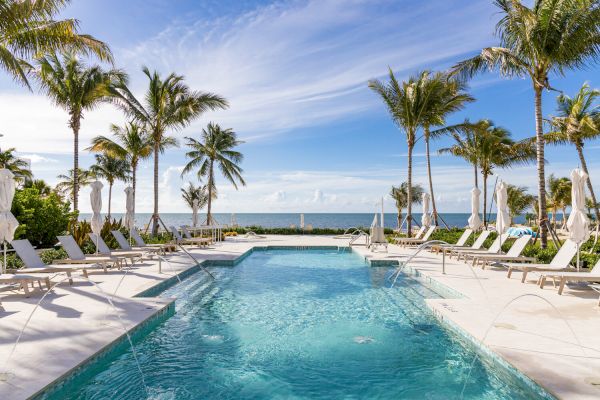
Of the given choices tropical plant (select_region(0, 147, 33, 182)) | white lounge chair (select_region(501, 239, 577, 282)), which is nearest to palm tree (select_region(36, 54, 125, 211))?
tropical plant (select_region(0, 147, 33, 182))

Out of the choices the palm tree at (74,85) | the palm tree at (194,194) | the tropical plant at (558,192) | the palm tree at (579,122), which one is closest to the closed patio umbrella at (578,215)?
the palm tree at (579,122)

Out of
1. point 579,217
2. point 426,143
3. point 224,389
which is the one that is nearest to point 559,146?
point 426,143

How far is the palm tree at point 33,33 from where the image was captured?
376 inches

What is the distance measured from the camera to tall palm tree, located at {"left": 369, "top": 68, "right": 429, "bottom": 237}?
17.9m

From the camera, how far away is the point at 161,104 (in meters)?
17.5

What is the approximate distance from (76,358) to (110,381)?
0.41 metres

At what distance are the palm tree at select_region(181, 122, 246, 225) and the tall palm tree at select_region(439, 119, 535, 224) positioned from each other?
1359 centimetres

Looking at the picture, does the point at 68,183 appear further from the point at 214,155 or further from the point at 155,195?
the point at 155,195

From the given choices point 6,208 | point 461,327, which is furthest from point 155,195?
point 461,327

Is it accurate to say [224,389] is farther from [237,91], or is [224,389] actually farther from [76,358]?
[237,91]

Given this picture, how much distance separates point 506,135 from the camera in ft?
87.3

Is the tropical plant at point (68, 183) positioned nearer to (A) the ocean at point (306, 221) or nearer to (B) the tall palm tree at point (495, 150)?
(A) the ocean at point (306, 221)

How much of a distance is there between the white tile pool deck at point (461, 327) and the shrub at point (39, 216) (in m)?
6.90

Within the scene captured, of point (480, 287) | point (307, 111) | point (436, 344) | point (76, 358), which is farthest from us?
point (307, 111)
